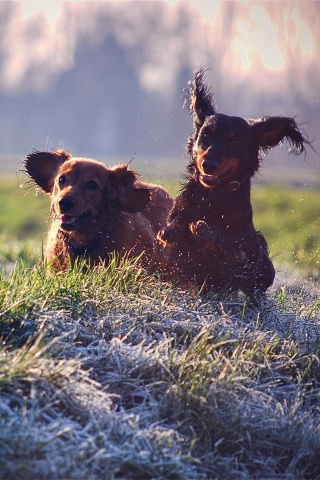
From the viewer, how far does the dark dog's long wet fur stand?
573cm

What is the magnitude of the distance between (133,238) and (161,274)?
29.5 inches

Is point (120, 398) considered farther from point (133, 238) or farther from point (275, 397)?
point (133, 238)

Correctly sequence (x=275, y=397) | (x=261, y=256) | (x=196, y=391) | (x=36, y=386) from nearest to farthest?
(x=36, y=386)
(x=196, y=391)
(x=275, y=397)
(x=261, y=256)

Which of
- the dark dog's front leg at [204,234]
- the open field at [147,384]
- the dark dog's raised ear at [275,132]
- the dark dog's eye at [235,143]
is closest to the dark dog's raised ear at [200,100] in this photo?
the dark dog's raised ear at [275,132]

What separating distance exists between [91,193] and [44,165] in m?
0.82

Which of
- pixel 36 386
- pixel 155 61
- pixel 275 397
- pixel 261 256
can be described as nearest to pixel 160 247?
pixel 261 256

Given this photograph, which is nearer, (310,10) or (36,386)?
(36,386)

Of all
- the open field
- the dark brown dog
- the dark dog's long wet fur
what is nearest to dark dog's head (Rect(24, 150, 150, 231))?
the dark brown dog

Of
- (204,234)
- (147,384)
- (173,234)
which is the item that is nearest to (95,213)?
(173,234)

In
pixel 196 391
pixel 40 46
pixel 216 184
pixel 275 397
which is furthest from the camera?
A: pixel 40 46

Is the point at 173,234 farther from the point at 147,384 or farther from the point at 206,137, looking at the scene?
the point at 147,384

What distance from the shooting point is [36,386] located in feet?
12.6

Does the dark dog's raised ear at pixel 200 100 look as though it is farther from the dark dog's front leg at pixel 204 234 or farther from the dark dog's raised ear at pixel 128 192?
the dark dog's front leg at pixel 204 234

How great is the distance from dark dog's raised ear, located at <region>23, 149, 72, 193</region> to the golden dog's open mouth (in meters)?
0.75
